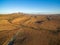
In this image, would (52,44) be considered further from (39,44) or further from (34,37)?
(34,37)

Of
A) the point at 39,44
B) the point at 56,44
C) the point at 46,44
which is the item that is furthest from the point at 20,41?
the point at 56,44

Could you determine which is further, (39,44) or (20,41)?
(20,41)

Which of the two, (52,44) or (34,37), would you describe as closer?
(52,44)

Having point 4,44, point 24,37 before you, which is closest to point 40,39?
point 24,37

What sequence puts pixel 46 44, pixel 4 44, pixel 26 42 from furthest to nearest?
pixel 4 44, pixel 26 42, pixel 46 44

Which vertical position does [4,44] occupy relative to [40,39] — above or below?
below

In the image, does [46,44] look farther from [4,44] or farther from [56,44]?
[4,44]

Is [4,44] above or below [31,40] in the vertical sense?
below

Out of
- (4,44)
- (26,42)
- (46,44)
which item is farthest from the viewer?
(4,44)
